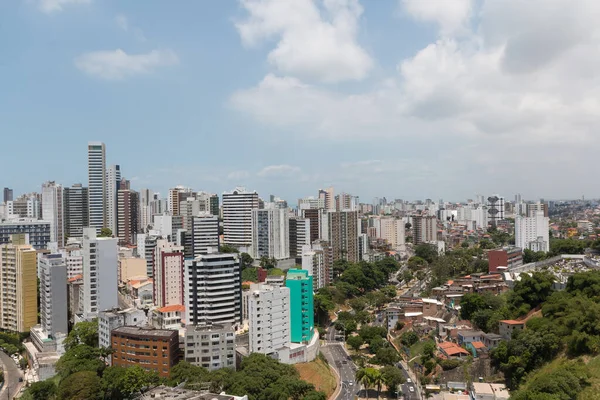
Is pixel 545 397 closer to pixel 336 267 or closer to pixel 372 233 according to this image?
pixel 336 267

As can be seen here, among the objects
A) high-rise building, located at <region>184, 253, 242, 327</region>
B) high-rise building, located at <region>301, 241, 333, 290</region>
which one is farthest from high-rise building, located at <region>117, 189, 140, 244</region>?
high-rise building, located at <region>184, 253, 242, 327</region>

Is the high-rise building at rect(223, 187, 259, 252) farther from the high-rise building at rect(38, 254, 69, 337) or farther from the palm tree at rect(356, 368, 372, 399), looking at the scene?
the palm tree at rect(356, 368, 372, 399)

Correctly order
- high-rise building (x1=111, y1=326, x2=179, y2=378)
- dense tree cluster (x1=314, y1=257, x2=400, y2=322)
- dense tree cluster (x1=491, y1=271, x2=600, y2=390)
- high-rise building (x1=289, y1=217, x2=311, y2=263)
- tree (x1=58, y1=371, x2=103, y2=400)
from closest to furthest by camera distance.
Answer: tree (x1=58, y1=371, x2=103, y2=400), dense tree cluster (x1=491, y1=271, x2=600, y2=390), high-rise building (x1=111, y1=326, x2=179, y2=378), dense tree cluster (x1=314, y1=257, x2=400, y2=322), high-rise building (x1=289, y1=217, x2=311, y2=263)

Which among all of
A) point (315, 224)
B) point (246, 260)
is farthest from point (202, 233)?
point (315, 224)

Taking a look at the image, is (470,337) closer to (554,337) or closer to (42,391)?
(554,337)

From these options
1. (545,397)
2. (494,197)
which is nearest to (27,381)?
(545,397)

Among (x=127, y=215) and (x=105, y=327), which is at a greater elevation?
(x=127, y=215)
